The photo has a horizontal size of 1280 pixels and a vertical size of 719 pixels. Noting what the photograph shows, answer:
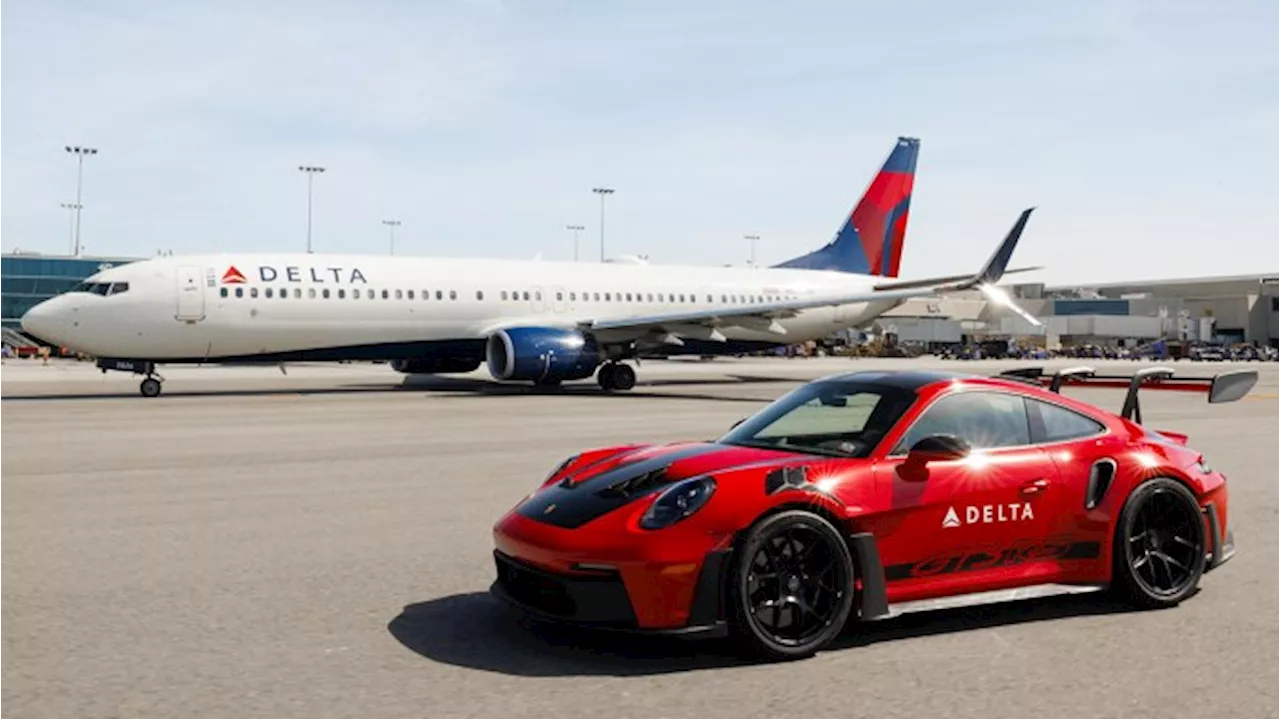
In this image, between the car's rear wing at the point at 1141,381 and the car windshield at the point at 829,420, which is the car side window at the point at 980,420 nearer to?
the car windshield at the point at 829,420

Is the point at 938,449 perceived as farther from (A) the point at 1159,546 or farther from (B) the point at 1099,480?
(A) the point at 1159,546

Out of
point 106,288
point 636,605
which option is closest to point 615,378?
point 106,288

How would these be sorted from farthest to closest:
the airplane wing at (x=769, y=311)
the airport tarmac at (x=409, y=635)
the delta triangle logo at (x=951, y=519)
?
the airplane wing at (x=769, y=311), the delta triangle logo at (x=951, y=519), the airport tarmac at (x=409, y=635)

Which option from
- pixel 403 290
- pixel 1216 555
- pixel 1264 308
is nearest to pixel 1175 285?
pixel 1264 308

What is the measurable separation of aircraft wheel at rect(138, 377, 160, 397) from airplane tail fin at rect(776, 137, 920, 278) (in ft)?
65.8

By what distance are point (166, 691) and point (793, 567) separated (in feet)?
8.43

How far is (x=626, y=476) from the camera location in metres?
5.41

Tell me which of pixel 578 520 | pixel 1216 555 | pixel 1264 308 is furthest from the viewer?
pixel 1264 308

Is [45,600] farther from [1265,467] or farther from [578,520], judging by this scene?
[1265,467]

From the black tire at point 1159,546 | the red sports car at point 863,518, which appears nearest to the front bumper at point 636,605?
the red sports car at point 863,518

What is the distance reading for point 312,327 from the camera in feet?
84.1

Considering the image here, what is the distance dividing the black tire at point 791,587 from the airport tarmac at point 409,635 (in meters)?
0.12

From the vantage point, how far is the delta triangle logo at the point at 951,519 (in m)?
5.39

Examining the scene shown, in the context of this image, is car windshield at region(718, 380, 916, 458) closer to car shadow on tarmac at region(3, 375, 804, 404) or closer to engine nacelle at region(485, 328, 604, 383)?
car shadow on tarmac at region(3, 375, 804, 404)
